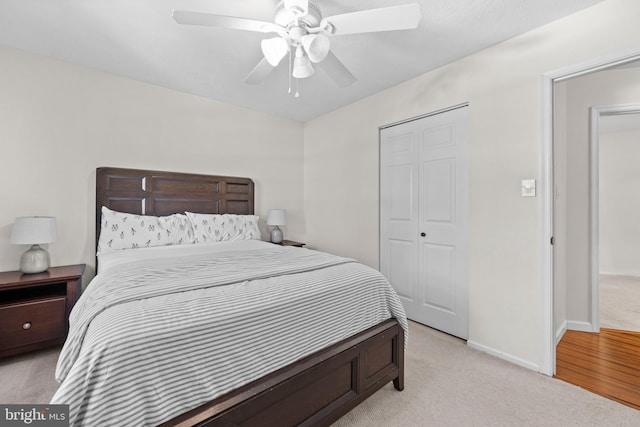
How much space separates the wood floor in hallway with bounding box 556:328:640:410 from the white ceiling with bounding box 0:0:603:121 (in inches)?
99.9

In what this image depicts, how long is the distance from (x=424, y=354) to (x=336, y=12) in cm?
271

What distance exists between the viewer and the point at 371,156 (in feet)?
11.3

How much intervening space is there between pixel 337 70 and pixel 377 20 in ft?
1.68

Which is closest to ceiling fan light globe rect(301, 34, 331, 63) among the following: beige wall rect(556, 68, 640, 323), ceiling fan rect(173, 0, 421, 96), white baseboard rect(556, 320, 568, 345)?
ceiling fan rect(173, 0, 421, 96)

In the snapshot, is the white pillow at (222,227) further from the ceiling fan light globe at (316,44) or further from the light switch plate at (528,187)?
the light switch plate at (528,187)

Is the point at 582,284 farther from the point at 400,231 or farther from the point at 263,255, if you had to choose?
the point at 263,255

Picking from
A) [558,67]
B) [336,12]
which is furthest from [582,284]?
[336,12]

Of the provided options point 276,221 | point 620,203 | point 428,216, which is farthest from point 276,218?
point 620,203

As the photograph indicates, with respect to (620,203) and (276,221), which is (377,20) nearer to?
(276,221)

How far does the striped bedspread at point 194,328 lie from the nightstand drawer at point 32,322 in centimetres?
98

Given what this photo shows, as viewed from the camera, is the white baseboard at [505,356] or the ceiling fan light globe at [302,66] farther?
the white baseboard at [505,356]

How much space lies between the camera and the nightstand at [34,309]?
2.10 meters

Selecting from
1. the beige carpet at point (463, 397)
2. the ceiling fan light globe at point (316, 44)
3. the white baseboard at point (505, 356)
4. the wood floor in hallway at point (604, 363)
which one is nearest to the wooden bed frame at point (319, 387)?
the beige carpet at point (463, 397)

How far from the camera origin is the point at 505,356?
2223 millimetres
